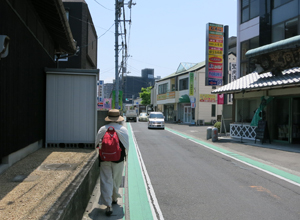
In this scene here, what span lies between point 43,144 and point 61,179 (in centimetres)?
488

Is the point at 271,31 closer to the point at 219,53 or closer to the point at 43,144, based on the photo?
the point at 219,53

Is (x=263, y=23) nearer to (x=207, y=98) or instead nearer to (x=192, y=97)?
(x=192, y=97)

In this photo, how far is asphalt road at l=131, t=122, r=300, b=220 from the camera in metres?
5.43

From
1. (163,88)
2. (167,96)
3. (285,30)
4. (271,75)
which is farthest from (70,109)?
(163,88)

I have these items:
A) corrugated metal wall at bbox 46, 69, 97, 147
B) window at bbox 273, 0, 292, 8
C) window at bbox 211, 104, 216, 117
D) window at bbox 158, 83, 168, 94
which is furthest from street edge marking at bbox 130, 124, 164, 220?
window at bbox 158, 83, 168, 94

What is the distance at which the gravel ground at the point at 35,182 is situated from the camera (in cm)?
405

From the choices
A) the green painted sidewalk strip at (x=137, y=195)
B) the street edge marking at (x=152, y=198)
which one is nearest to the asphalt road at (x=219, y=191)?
the street edge marking at (x=152, y=198)

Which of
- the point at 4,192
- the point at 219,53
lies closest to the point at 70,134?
the point at 4,192

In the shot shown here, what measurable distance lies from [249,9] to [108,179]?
66.6 ft

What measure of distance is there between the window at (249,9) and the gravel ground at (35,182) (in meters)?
17.9

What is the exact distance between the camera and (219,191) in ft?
22.6

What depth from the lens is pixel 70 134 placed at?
10234 millimetres

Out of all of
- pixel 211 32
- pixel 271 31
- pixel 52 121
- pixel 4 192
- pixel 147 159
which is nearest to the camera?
pixel 4 192

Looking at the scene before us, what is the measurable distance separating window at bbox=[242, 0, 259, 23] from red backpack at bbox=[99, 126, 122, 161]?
62.4 feet
